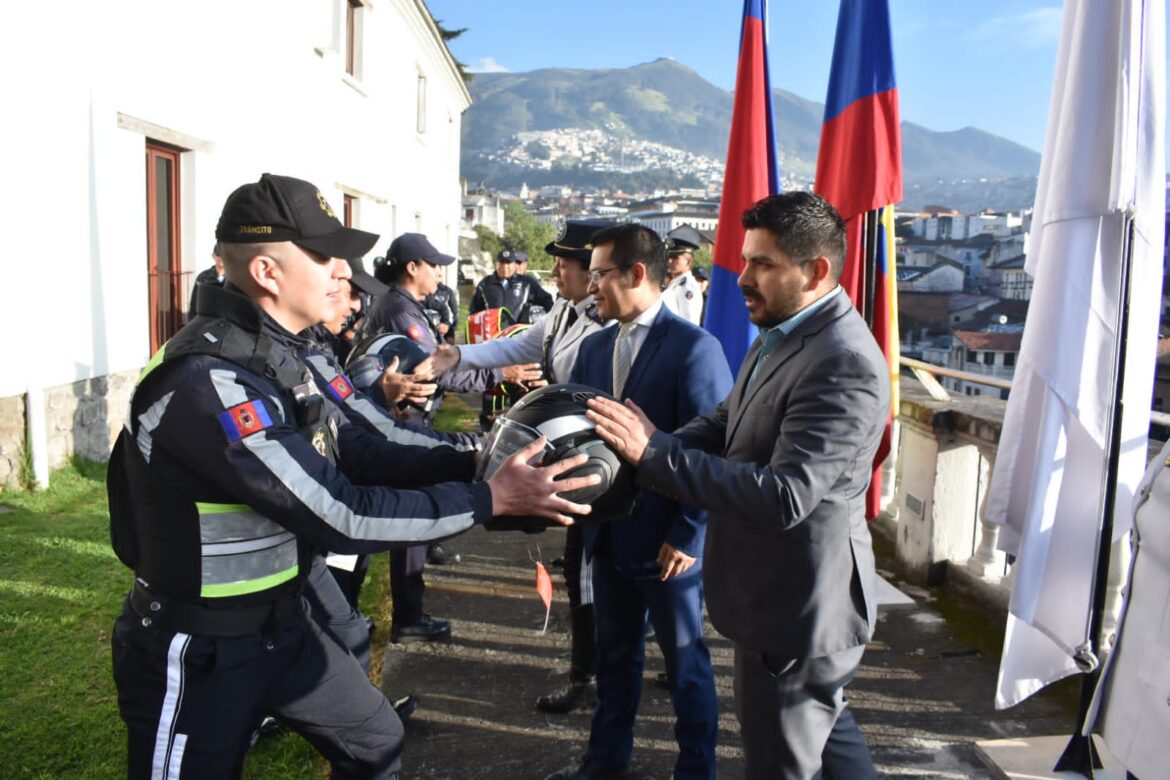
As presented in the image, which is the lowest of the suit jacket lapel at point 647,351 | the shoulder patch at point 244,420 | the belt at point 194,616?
the belt at point 194,616

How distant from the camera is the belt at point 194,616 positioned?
2.06 metres

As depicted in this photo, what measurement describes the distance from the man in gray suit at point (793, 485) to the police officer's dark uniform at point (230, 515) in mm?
651

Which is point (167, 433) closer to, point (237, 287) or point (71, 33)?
point (237, 287)

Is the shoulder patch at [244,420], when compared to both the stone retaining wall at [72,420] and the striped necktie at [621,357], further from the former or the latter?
the stone retaining wall at [72,420]

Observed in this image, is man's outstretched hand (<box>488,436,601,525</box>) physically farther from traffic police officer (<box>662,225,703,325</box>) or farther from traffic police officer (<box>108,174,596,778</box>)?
traffic police officer (<box>662,225,703,325</box>)

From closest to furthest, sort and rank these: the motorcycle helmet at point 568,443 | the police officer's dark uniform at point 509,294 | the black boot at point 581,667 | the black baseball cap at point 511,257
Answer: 1. the motorcycle helmet at point 568,443
2. the black boot at point 581,667
3. the police officer's dark uniform at point 509,294
4. the black baseball cap at point 511,257

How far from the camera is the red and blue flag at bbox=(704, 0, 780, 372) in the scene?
476cm

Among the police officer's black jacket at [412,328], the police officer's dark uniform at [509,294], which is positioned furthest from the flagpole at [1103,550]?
the police officer's dark uniform at [509,294]

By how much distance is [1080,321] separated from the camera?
2.94 metres

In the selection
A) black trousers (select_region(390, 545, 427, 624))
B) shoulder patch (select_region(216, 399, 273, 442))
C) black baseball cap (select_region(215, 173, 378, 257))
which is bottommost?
black trousers (select_region(390, 545, 427, 624))

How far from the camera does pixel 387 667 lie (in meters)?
4.22

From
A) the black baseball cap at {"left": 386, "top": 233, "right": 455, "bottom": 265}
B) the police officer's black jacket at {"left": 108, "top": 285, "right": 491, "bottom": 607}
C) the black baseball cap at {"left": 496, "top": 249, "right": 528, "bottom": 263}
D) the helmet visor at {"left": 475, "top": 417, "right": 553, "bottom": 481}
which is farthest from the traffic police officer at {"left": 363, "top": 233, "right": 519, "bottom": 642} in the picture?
the black baseball cap at {"left": 496, "top": 249, "right": 528, "bottom": 263}

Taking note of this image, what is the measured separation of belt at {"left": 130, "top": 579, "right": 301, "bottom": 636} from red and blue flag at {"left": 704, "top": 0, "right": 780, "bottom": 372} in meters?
3.23

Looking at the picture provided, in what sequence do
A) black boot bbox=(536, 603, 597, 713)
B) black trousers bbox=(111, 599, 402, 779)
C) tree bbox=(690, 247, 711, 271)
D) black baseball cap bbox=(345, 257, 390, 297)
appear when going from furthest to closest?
tree bbox=(690, 247, 711, 271)
black boot bbox=(536, 603, 597, 713)
black baseball cap bbox=(345, 257, 390, 297)
black trousers bbox=(111, 599, 402, 779)
